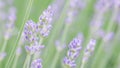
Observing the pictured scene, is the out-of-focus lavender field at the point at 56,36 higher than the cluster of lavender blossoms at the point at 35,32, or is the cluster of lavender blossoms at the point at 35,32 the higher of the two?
the out-of-focus lavender field at the point at 56,36

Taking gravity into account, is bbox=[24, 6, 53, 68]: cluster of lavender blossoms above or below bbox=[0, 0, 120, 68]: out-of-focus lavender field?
below

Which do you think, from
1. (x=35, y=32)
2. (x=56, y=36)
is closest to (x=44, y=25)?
(x=35, y=32)

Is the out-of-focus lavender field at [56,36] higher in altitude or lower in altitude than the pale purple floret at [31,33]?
higher

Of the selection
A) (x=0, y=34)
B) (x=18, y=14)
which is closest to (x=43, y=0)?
(x=18, y=14)

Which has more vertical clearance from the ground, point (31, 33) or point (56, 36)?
point (56, 36)

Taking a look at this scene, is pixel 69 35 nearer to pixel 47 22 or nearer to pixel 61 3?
pixel 61 3

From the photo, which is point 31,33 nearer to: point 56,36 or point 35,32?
point 35,32

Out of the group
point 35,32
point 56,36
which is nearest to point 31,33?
point 35,32

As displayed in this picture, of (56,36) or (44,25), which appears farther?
(56,36)

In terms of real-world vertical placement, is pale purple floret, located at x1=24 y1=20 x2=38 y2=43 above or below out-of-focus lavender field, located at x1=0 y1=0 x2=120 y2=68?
below
